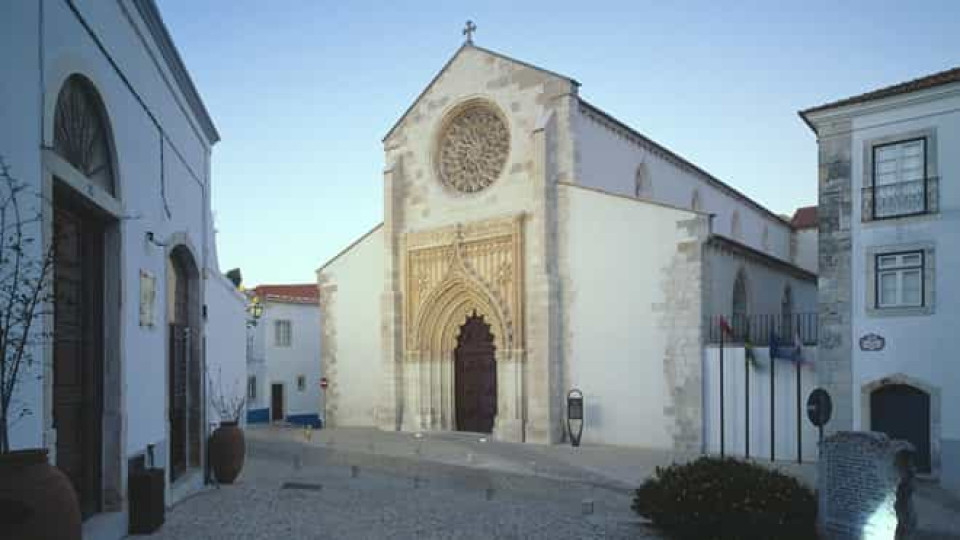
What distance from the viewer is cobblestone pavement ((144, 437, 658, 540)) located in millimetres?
8398

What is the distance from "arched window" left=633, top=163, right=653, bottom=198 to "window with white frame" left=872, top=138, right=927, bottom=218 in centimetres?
946

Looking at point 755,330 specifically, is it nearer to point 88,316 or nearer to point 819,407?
point 819,407

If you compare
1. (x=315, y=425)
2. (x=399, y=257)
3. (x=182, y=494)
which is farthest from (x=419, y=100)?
(x=182, y=494)

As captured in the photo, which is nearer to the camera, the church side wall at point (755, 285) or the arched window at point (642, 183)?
the church side wall at point (755, 285)

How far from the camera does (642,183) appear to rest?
76.2 feet

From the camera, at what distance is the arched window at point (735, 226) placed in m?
30.0

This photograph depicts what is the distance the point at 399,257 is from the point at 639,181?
800 centimetres

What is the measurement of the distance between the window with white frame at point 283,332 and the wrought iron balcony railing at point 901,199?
83.1 ft

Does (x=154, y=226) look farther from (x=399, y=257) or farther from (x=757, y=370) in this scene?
(x=399, y=257)

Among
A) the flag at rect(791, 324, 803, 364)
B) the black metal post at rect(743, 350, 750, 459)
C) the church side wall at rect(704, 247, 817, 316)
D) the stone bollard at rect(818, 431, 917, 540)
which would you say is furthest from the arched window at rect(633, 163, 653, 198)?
the stone bollard at rect(818, 431, 917, 540)

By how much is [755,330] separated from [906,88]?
26.5 ft

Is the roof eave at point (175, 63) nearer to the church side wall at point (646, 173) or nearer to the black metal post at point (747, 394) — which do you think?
the church side wall at point (646, 173)

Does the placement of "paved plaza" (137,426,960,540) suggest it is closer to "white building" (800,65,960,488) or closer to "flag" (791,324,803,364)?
"white building" (800,65,960,488)

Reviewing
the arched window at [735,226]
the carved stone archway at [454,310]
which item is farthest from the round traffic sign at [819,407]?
the arched window at [735,226]
